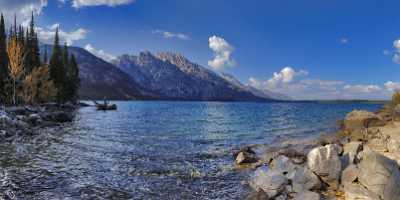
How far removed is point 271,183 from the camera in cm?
1512

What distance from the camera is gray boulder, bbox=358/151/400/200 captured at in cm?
1298

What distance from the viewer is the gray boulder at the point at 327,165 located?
14914 millimetres

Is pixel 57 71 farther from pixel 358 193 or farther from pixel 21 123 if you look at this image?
pixel 358 193

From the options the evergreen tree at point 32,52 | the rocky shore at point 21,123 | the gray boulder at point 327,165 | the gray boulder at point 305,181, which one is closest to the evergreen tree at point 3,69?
the evergreen tree at point 32,52

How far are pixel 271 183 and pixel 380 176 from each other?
15.9 feet

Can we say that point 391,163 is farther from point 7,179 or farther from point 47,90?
point 47,90

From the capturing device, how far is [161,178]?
1917cm

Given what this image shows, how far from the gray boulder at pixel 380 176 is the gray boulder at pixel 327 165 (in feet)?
3.49

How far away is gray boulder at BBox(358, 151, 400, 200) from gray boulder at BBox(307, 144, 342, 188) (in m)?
1.06

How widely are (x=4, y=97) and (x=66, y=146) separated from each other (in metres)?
53.1

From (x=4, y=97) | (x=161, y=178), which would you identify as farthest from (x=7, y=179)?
(x=4, y=97)

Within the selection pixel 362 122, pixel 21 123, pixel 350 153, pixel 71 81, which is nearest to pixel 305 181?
pixel 350 153

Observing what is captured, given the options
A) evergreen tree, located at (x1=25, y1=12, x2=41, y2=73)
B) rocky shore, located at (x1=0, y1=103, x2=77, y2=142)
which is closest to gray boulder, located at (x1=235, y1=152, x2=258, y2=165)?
rocky shore, located at (x1=0, y1=103, x2=77, y2=142)

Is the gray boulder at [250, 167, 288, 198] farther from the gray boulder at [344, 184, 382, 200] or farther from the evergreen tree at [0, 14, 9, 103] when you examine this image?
the evergreen tree at [0, 14, 9, 103]
